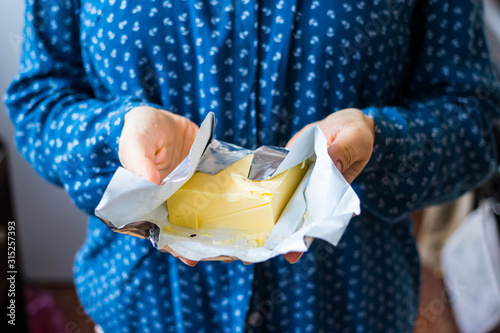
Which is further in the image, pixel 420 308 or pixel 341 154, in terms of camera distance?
pixel 420 308

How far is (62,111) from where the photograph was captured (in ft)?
1.59

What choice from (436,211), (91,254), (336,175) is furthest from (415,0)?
(436,211)

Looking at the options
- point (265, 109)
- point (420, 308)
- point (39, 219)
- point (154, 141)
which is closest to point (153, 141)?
point (154, 141)

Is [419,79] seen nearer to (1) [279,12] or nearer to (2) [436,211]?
(1) [279,12]

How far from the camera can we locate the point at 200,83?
449 mm

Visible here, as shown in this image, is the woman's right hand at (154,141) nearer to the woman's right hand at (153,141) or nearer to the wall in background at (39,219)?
the woman's right hand at (153,141)

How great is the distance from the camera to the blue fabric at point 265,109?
1.43 feet

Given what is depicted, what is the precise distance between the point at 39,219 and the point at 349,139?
35.7 inches

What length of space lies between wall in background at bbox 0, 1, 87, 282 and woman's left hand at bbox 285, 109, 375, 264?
2.31ft

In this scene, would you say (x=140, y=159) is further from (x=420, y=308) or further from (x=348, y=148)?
(x=420, y=308)

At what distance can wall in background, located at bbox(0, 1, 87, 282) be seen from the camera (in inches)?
38.6

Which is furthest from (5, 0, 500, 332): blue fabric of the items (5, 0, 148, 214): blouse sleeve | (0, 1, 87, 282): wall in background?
(0, 1, 87, 282): wall in background

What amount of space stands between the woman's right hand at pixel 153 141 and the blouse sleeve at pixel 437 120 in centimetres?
17

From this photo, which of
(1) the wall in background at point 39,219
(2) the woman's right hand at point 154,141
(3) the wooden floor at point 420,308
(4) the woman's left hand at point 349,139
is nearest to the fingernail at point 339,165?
(4) the woman's left hand at point 349,139
